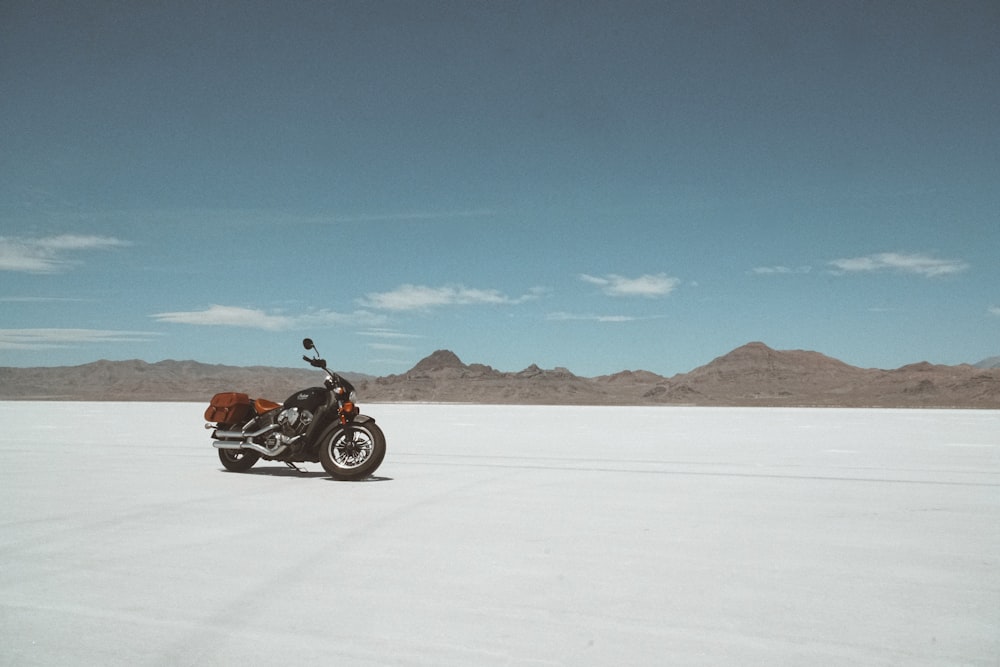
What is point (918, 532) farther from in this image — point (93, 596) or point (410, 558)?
point (93, 596)

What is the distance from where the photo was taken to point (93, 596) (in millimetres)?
5043

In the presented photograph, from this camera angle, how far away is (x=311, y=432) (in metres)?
11.3

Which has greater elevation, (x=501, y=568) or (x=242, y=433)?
(x=242, y=433)

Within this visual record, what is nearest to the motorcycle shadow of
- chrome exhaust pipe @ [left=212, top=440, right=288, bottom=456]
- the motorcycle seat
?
chrome exhaust pipe @ [left=212, top=440, right=288, bottom=456]

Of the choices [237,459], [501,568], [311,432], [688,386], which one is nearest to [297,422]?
[311,432]

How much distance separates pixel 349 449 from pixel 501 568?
5868mm

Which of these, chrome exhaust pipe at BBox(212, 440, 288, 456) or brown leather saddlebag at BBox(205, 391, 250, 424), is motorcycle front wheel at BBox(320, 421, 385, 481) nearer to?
chrome exhaust pipe at BBox(212, 440, 288, 456)

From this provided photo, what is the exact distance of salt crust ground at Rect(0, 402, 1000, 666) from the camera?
414 centimetres

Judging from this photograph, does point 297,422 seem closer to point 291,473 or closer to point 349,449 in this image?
point 349,449

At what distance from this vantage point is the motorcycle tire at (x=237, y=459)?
1235cm

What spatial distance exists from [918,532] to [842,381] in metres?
166

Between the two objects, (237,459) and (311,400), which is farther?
(237,459)

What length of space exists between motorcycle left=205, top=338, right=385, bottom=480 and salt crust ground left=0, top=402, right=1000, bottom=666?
17.5 inches

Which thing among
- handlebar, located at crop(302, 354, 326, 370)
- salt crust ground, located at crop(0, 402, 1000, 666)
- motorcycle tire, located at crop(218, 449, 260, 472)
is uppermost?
handlebar, located at crop(302, 354, 326, 370)
